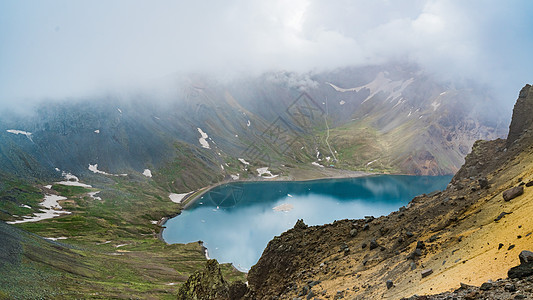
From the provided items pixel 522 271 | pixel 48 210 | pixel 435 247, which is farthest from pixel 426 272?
pixel 48 210

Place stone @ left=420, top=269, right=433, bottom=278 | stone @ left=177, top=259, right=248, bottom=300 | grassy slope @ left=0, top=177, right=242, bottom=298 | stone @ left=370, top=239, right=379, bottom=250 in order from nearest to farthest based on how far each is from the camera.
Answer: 1. stone @ left=420, top=269, right=433, bottom=278
2. stone @ left=370, top=239, right=379, bottom=250
3. stone @ left=177, top=259, right=248, bottom=300
4. grassy slope @ left=0, top=177, right=242, bottom=298

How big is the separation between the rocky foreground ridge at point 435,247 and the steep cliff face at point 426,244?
8 centimetres

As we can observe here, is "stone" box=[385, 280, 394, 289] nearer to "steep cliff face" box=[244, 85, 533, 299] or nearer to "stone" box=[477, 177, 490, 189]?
"steep cliff face" box=[244, 85, 533, 299]

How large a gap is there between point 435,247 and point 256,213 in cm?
12879

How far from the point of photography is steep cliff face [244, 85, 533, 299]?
19084mm

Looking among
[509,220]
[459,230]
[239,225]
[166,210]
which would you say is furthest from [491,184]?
[166,210]

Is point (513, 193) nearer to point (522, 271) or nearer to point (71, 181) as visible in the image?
point (522, 271)

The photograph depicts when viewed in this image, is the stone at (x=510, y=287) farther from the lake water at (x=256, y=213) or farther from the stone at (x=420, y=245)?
the lake water at (x=256, y=213)

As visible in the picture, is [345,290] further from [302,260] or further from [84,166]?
[84,166]

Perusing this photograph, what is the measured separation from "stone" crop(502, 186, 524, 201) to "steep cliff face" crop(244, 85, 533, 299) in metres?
0.27

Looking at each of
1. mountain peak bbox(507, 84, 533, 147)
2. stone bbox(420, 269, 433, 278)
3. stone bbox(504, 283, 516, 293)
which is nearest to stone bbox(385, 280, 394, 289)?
stone bbox(420, 269, 433, 278)

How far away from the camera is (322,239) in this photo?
1377 inches

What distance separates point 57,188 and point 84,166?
31214mm

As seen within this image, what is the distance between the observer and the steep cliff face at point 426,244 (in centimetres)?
1908
